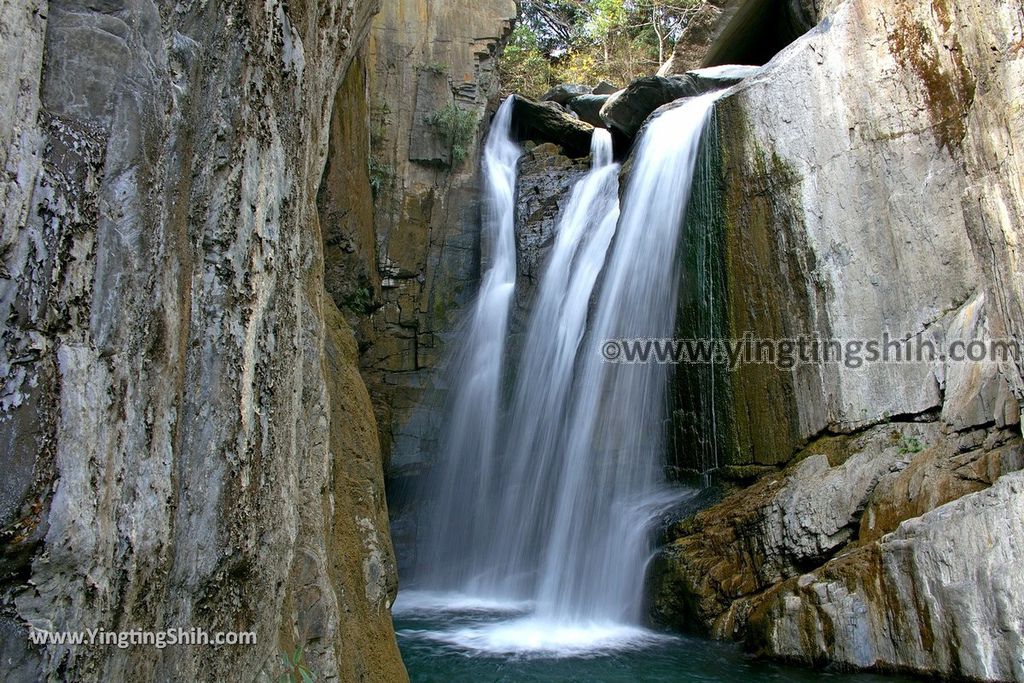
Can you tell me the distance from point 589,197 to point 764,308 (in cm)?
489

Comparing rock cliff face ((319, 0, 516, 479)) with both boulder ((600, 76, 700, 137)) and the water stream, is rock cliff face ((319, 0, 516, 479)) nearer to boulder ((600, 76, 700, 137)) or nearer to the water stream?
the water stream

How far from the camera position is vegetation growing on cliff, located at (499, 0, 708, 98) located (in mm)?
19344

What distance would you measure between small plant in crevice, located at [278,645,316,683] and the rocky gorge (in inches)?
3.2

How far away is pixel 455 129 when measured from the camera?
13695 mm

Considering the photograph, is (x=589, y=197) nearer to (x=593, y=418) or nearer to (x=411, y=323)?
(x=411, y=323)

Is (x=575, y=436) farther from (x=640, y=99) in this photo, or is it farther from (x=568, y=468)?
(x=640, y=99)

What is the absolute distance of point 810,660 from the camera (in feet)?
19.7

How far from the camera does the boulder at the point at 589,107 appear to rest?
596 inches

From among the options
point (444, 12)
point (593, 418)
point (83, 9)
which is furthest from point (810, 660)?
point (444, 12)

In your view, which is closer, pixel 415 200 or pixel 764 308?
pixel 764 308

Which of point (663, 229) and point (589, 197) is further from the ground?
point (589, 197)

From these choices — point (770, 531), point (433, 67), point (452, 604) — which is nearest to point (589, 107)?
point (433, 67)

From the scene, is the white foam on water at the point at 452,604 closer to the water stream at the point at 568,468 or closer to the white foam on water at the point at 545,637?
the water stream at the point at 568,468

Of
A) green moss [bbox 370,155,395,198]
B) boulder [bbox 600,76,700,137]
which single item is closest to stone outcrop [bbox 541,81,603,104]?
boulder [bbox 600,76,700,137]
